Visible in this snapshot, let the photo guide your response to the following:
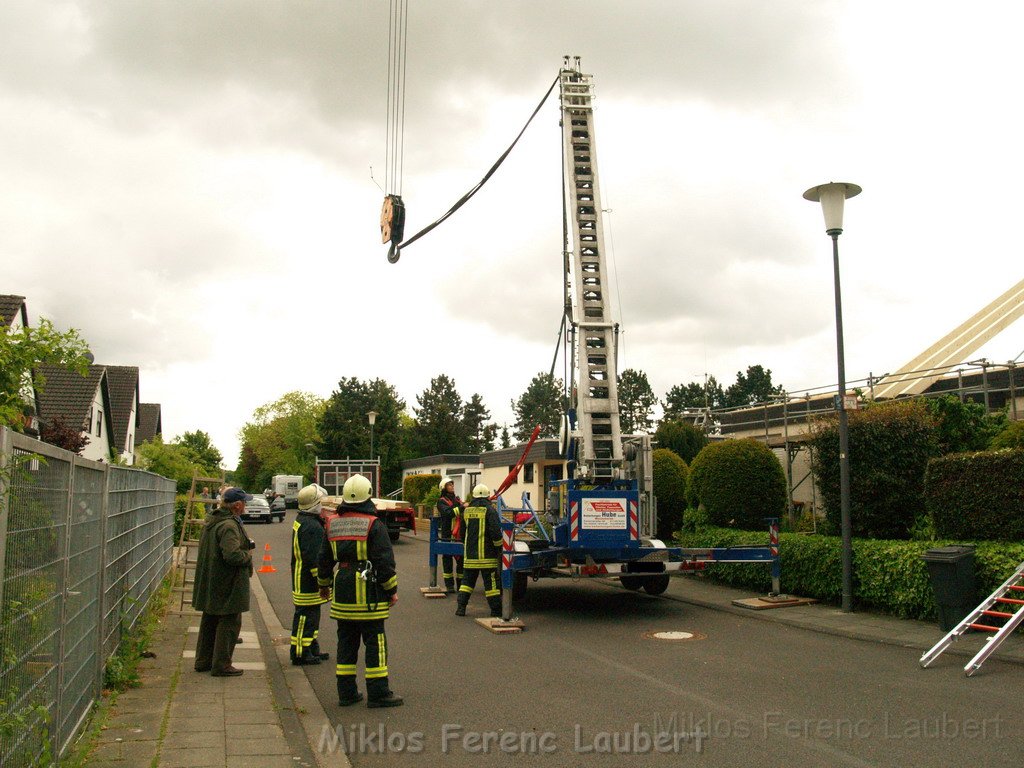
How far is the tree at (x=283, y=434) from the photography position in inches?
3829

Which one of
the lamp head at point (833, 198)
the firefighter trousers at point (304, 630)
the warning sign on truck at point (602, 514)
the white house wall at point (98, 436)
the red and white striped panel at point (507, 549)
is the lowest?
the firefighter trousers at point (304, 630)

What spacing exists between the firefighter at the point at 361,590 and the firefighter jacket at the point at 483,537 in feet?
15.0

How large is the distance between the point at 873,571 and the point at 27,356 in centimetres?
990

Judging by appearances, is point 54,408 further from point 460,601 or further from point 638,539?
point 638,539

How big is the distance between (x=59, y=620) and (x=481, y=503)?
7.28 metres

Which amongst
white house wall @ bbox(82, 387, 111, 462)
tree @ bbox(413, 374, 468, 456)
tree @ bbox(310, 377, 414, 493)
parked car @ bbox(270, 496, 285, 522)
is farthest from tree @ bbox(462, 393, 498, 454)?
white house wall @ bbox(82, 387, 111, 462)

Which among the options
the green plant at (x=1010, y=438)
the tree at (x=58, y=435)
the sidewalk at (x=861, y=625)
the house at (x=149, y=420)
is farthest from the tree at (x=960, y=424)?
the house at (x=149, y=420)

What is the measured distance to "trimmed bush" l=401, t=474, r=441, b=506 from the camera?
1578 inches

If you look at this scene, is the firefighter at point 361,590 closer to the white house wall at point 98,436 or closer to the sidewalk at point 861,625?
the sidewalk at point 861,625

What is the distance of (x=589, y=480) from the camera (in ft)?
41.0

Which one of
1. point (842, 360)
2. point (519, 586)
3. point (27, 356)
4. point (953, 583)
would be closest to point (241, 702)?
point (27, 356)

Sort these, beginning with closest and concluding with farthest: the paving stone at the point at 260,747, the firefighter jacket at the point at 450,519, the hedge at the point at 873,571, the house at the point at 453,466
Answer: the paving stone at the point at 260,747 → the hedge at the point at 873,571 → the firefighter jacket at the point at 450,519 → the house at the point at 453,466

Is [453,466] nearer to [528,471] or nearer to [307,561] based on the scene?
[528,471]

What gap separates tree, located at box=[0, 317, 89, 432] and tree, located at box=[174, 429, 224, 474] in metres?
20.8
